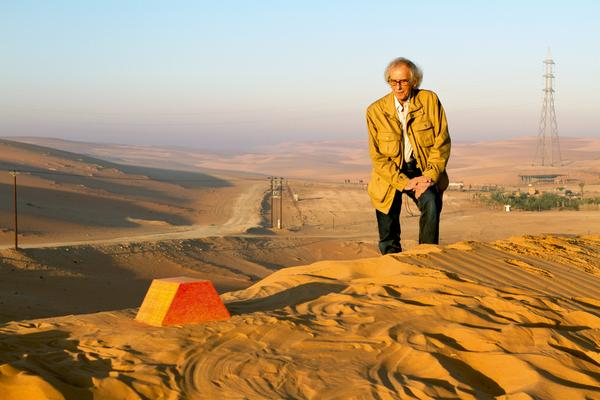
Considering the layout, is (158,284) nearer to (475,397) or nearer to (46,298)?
(475,397)

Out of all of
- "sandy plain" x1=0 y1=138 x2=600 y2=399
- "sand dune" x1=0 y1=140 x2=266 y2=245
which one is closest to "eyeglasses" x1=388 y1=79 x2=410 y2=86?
"sandy plain" x1=0 y1=138 x2=600 y2=399

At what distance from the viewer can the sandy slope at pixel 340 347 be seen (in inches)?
145

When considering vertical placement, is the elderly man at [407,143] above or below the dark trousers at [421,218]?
above

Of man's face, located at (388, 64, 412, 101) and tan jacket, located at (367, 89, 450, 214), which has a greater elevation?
man's face, located at (388, 64, 412, 101)

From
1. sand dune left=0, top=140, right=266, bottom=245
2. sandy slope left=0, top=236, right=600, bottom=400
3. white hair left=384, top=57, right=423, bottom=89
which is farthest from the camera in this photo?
sand dune left=0, top=140, right=266, bottom=245

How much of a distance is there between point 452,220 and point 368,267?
31552 millimetres

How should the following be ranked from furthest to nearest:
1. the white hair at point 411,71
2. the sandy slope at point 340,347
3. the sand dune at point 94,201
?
the sand dune at point 94,201
the white hair at point 411,71
the sandy slope at point 340,347

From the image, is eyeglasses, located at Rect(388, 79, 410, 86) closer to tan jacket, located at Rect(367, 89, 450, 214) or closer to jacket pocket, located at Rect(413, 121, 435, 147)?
tan jacket, located at Rect(367, 89, 450, 214)

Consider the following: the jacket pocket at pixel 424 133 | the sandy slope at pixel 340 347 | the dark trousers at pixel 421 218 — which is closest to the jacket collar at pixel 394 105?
the jacket pocket at pixel 424 133

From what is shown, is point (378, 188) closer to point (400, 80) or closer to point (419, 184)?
point (419, 184)

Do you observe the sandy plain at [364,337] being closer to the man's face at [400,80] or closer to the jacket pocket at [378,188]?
the jacket pocket at [378,188]

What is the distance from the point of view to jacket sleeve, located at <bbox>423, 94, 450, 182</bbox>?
23.1 feet

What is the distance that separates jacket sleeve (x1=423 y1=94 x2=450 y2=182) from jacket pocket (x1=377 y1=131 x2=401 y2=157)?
12.7 inches

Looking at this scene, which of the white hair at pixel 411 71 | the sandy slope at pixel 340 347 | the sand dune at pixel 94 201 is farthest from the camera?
the sand dune at pixel 94 201
